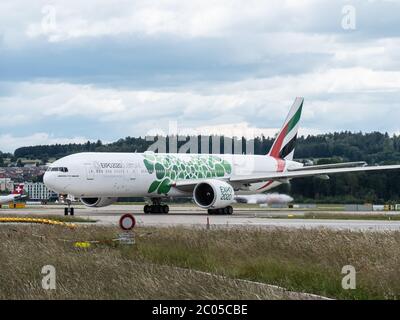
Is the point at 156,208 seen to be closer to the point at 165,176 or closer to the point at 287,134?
the point at 165,176

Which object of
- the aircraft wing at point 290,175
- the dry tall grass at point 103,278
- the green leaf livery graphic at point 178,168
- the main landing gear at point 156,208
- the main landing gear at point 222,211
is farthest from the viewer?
the main landing gear at point 156,208

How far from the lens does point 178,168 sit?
177ft

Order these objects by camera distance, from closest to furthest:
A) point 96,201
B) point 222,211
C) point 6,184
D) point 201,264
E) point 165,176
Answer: point 201,264
point 222,211
point 96,201
point 165,176
point 6,184

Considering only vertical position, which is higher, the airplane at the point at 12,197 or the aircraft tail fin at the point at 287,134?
the aircraft tail fin at the point at 287,134

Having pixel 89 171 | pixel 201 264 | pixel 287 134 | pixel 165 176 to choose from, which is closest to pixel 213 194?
pixel 165 176

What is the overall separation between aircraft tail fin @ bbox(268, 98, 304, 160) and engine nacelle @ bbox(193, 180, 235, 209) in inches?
518

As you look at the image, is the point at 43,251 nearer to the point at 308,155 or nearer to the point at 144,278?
the point at 144,278

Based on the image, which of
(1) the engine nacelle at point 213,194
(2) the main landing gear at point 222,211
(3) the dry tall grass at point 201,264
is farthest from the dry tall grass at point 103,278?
(2) the main landing gear at point 222,211

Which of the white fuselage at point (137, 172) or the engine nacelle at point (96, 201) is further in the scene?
the engine nacelle at point (96, 201)

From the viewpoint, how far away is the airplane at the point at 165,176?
159 feet

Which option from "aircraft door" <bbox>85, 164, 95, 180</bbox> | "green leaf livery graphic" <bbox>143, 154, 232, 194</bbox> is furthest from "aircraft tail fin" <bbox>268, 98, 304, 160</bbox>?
"aircraft door" <bbox>85, 164, 95, 180</bbox>

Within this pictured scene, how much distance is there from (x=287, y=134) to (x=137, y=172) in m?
16.6

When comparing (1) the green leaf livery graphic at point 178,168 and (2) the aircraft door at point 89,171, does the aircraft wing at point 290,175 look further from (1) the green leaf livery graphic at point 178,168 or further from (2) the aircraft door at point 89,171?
(2) the aircraft door at point 89,171
